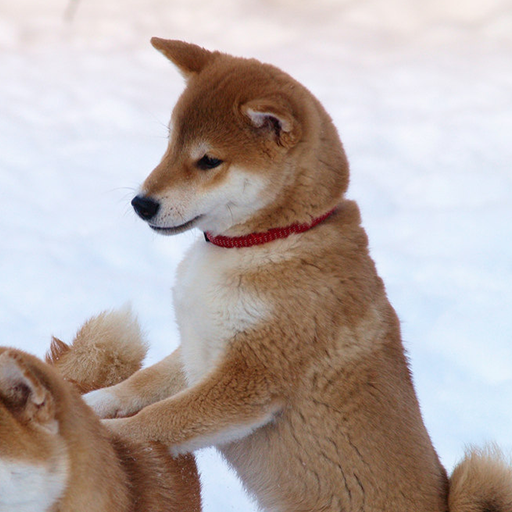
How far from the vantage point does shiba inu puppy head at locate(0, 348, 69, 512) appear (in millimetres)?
1639

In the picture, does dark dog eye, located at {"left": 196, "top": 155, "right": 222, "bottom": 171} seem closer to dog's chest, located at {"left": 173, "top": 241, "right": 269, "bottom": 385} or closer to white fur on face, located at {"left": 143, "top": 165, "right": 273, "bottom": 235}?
white fur on face, located at {"left": 143, "top": 165, "right": 273, "bottom": 235}

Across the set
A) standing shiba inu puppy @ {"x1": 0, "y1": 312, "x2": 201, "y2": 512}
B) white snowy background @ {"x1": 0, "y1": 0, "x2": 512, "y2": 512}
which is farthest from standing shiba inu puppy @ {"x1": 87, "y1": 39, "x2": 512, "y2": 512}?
white snowy background @ {"x1": 0, "y1": 0, "x2": 512, "y2": 512}

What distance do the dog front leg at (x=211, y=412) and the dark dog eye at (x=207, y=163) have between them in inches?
22.4

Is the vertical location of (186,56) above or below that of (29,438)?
above

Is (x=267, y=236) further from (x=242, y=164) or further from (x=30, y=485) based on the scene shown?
(x=30, y=485)

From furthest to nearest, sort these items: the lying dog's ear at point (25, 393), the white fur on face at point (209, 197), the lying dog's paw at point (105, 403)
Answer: the lying dog's paw at point (105, 403) → the white fur on face at point (209, 197) → the lying dog's ear at point (25, 393)

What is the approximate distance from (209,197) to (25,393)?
0.82 meters

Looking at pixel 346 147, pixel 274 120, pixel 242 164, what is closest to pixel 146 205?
pixel 242 164

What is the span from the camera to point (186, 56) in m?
2.55

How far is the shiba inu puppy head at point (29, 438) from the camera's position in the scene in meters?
1.64

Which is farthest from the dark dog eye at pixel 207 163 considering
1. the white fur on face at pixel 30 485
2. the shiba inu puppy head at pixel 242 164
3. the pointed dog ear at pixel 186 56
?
the white fur on face at pixel 30 485

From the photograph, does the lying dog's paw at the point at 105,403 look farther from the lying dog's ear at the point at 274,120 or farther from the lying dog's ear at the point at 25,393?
the lying dog's ear at the point at 274,120

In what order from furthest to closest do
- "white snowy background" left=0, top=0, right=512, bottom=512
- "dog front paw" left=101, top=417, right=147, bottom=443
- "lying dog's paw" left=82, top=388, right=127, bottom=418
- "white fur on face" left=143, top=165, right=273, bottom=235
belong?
"white snowy background" left=0, top=0, right=512, bottom=512
"lying dog's paw" left=82, top=388, right=127, bottom=418
"white fur on face" left=143, top=165, right=273, bottom=235
"dog front paw" left=101, top=417, right=147, bottom=443

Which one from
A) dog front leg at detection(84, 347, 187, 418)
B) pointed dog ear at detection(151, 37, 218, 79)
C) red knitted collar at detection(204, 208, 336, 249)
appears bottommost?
dog front leg at detection(84, 347, 187, 418)
